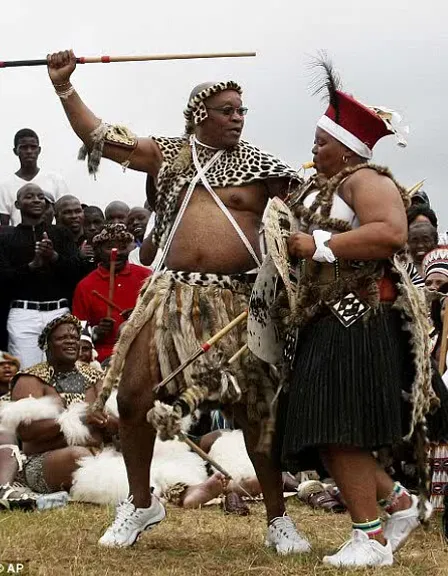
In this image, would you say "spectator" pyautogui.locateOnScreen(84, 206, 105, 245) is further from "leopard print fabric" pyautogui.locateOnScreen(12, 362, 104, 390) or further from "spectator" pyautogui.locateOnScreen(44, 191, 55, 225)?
"leopard print fabric" pyautogui.locateOnScreen(12, 362, 104, 390)

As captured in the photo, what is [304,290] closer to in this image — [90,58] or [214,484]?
[90,58]

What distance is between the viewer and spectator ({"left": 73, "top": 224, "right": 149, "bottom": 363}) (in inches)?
397

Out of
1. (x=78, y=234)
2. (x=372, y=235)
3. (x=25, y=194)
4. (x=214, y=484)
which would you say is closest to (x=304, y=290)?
(x=372, y=235)

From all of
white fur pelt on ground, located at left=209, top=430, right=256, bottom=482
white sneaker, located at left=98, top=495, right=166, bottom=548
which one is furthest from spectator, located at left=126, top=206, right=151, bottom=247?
white sneaker, located at left=98, top=495, right=166, bottom=548

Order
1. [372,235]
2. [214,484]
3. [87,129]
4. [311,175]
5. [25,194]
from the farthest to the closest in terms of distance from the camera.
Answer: [25,194], [214,484], [87,129], [311,175], [372,235]

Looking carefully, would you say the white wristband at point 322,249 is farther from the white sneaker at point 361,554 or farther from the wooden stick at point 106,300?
the wooden stick at point 106,300

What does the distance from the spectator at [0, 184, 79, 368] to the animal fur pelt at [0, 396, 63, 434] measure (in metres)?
1.24

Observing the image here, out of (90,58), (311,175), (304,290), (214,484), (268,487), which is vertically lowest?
(214,484)

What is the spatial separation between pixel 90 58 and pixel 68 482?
3.34 meters

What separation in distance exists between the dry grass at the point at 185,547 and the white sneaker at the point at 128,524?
2.8 inches

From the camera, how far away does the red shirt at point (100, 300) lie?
33.1 feet

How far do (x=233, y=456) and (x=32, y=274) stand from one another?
238cm

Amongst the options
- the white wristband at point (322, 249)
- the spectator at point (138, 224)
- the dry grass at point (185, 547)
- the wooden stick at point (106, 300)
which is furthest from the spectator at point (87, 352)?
the white wristband at point (322, 249)

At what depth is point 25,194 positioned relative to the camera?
10.3m
